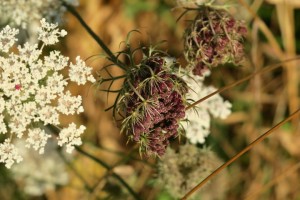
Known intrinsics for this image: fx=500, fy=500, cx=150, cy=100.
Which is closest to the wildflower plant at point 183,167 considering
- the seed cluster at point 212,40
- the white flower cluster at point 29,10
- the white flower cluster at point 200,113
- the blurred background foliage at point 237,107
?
the white flower cluster at point 200,113

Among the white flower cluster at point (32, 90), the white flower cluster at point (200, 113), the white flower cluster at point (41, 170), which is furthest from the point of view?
the white flower cluster at point (41, 170)

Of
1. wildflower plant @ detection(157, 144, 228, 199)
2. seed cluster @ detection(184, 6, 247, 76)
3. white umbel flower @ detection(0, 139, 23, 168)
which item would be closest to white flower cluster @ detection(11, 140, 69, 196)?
wildflower plant @ detection(157, 144, 228, 199)

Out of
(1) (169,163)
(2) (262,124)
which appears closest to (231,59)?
(1) (169,163)

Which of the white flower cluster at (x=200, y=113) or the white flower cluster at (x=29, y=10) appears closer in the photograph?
the white flower cluster at (x=29, y=10)

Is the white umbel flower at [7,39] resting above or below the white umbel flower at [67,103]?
above

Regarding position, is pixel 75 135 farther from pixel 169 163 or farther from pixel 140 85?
pixel 169 163

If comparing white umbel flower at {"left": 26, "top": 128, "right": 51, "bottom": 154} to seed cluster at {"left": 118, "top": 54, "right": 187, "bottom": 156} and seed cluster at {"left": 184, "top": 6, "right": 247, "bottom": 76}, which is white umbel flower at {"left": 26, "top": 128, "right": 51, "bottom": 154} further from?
seed cluster at {"left": 184, "top": 6, "right": 247, "bottom": 76}

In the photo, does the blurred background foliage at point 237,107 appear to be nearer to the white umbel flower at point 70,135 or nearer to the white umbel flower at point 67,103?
the white umbel flower at point 70,135

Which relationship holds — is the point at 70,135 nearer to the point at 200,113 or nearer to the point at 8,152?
the point at 8,152
